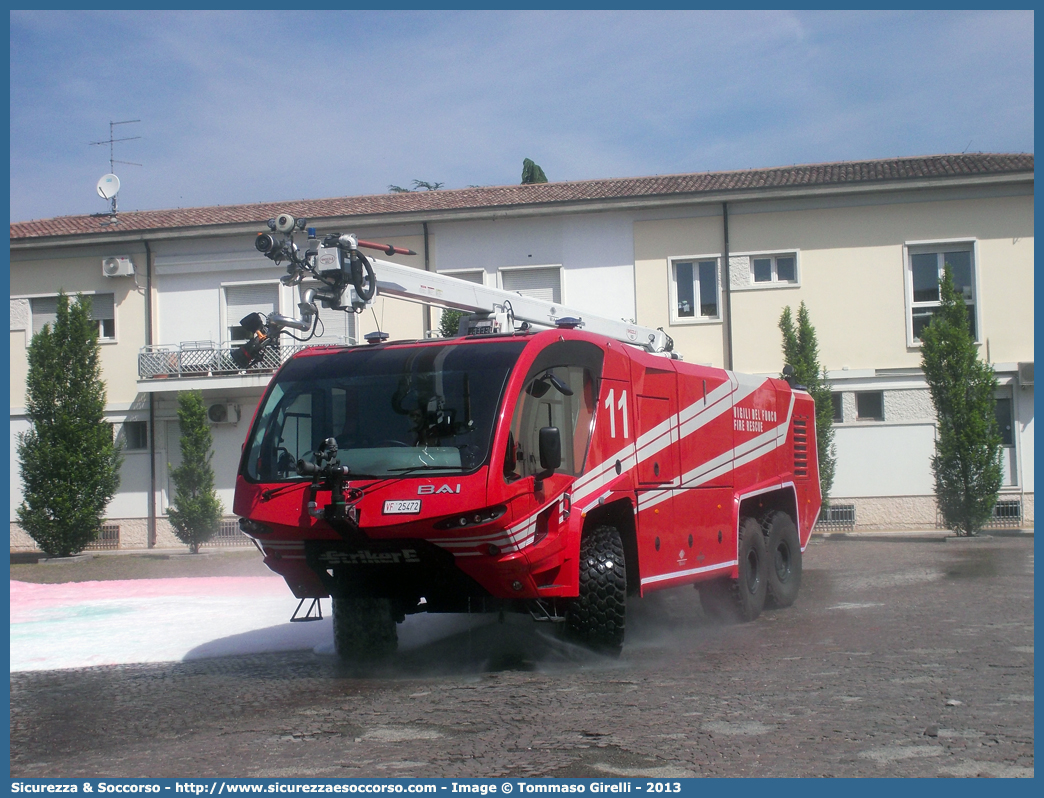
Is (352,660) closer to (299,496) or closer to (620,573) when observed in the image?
(299,496)

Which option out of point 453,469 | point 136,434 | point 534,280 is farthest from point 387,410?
point 136,434

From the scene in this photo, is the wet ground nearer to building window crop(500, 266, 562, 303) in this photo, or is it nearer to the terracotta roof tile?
building window crop(500, 266, 562, 303)

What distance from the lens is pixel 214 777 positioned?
216 inches

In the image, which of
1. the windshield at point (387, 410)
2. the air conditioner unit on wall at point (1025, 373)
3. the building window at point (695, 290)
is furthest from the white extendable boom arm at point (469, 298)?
the air conditioner unit on wall at point (1025, 373)

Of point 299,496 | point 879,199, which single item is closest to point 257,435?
point 299,496

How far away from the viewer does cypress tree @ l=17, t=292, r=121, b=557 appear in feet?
77.7

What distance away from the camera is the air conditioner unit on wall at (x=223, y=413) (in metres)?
26.8

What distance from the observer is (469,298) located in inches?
405

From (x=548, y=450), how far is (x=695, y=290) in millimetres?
18405

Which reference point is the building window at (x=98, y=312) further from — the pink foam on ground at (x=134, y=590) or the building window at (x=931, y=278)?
the building window at (x=931, y=278)

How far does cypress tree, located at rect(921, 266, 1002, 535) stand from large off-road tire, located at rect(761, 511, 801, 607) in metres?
11.7

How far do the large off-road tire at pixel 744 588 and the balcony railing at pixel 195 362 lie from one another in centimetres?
1688

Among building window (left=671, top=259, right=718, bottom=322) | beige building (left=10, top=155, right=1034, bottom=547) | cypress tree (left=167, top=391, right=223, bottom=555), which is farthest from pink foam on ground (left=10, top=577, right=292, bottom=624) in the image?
building window (left=671, top=259, right=718, bottom=322)

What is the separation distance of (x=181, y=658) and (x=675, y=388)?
5.23m
